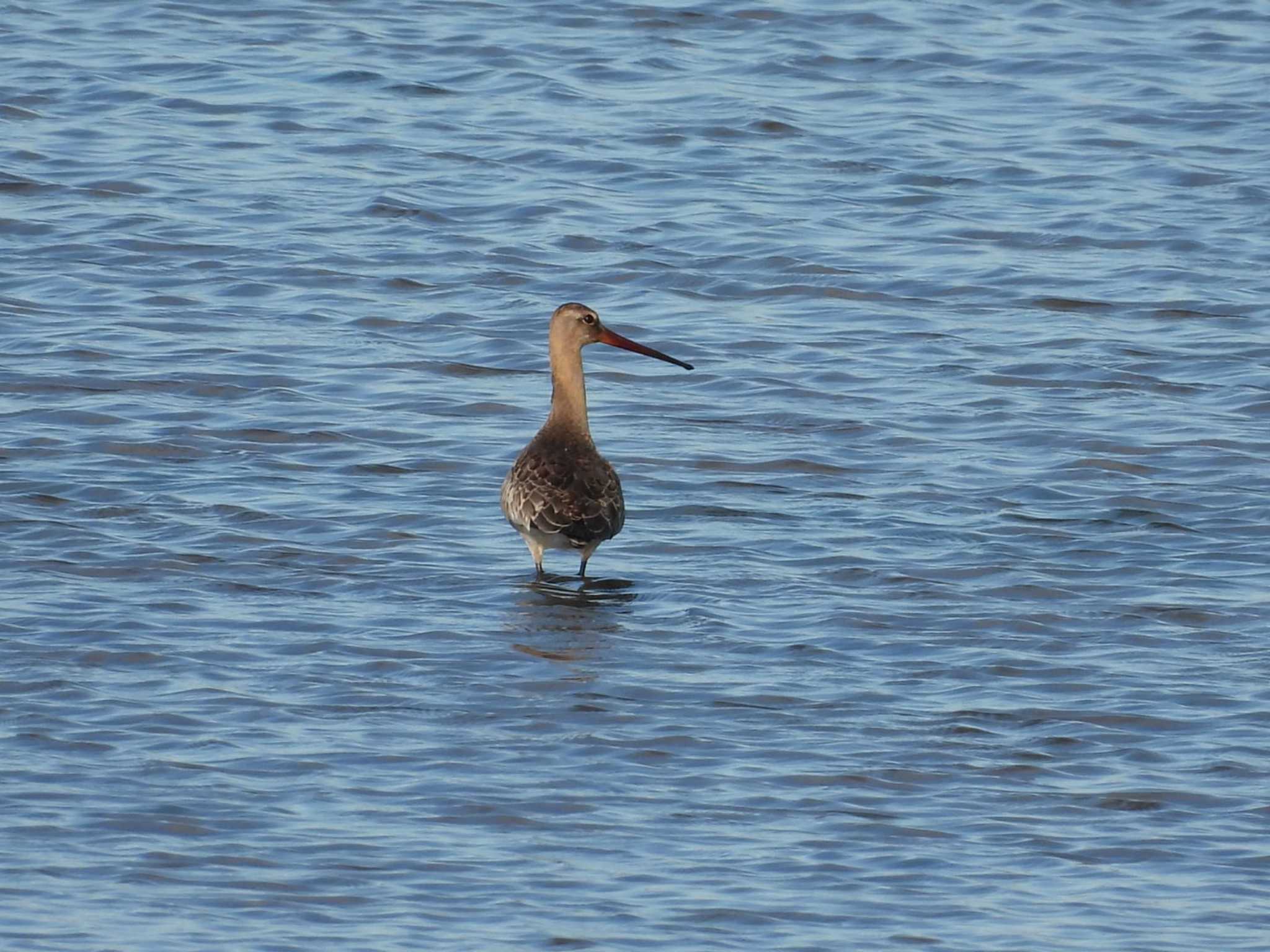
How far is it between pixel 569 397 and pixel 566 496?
96cm

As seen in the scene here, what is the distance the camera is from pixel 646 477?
37.9ft

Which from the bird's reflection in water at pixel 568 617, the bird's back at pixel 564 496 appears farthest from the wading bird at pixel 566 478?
the bird's reflection in water at pixel 568 617

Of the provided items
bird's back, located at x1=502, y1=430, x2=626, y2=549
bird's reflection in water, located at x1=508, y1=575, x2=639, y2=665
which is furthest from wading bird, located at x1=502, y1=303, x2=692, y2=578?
bird's reflection in water, located at x1=508, y1=575, x2=639, y2=665

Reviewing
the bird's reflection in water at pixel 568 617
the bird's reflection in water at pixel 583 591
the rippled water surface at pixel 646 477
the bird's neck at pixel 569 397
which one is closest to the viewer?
the rippled water surface at pixel 646 477

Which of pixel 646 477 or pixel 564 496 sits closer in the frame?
pixel 564 496

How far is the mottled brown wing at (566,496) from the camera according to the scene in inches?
391

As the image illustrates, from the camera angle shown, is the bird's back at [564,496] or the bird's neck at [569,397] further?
the bird's neck at [569,397]

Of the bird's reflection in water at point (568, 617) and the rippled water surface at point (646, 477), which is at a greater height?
the rippled water surface at point (646, 477)

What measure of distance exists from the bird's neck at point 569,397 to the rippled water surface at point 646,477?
0.55 meters

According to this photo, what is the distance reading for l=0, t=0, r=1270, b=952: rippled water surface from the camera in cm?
724

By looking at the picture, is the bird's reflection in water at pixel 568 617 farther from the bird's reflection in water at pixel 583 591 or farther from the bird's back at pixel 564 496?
the bird's back at pixel 564 496

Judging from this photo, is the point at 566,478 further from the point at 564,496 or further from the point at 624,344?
the point at 624,344

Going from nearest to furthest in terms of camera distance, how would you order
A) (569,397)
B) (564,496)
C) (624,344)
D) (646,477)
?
(564,496) → (569,397) → (624,344) → (646,477)

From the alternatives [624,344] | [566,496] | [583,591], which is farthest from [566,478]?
[624,344]
